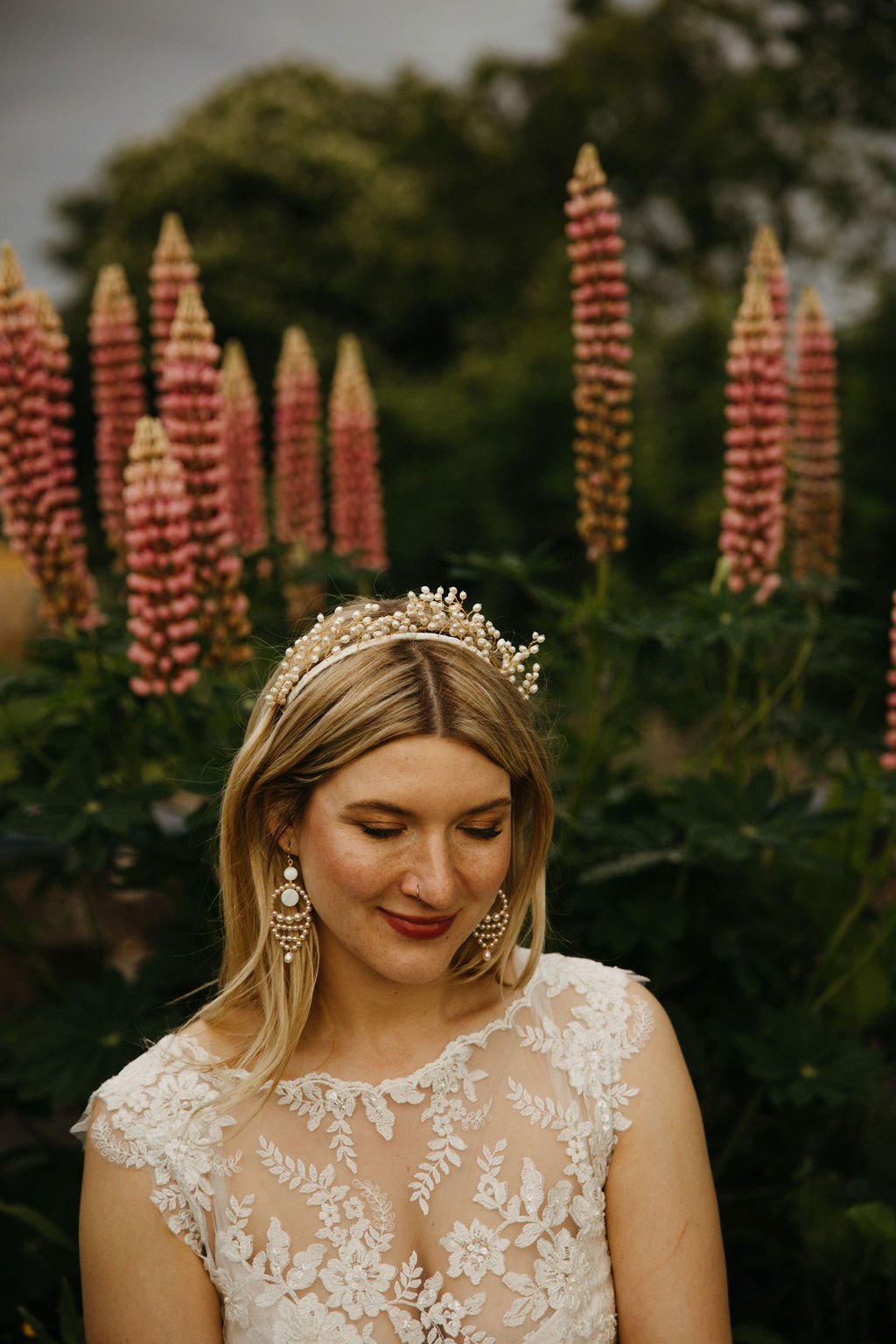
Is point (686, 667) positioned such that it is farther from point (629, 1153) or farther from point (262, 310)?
point (262, 310)

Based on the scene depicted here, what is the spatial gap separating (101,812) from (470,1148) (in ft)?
4.23

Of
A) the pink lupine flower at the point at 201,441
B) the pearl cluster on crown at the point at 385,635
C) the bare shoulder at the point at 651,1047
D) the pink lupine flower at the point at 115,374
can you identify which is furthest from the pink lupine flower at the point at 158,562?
the bare shoulder at the point at 651,1047

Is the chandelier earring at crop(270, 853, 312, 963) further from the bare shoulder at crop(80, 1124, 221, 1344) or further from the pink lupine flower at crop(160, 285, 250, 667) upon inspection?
the pink lupine flower at crop(160, 285, 250, 667)

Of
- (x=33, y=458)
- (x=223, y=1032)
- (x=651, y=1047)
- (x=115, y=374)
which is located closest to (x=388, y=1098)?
(x=223, y=1032)

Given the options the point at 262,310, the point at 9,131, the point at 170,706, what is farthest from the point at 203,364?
the point at 262,310

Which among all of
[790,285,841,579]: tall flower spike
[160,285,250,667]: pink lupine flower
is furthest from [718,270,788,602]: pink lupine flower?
[160,285,250,667]: pink lupine flower

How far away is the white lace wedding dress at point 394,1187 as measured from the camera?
82.2 inches

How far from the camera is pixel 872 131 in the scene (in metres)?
12.5

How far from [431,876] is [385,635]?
1.41 feet

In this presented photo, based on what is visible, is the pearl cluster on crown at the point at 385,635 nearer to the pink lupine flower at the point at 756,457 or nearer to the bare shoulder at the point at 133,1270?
the bare shoulder at the point at 133,1270

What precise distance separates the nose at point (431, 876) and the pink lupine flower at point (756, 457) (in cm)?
180

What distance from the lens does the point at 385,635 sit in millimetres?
2139

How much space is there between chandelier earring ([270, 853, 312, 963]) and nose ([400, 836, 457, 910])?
10.9 inches

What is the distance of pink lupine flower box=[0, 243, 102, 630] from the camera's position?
3.41m
